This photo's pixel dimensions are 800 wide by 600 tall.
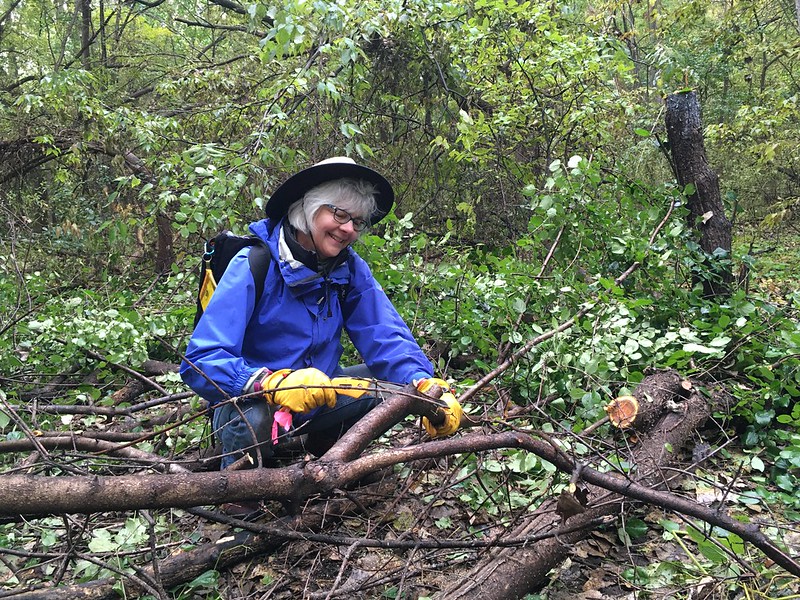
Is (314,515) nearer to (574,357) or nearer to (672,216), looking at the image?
(574,357)

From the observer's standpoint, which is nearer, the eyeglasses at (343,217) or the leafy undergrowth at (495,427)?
the leafy undergrowth at (495,427)

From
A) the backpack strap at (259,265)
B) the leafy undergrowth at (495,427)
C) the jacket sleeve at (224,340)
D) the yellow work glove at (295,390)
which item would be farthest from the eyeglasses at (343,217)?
the leafy undergrowth at (495,427)

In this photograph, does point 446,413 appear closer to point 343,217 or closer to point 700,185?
point 343,217

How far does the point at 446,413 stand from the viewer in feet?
6.88

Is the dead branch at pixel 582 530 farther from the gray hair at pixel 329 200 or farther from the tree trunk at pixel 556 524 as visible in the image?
the gray hair at pixel 329 200

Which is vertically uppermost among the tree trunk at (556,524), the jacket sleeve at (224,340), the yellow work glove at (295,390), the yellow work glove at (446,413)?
the jacket sleeve at (224,340)

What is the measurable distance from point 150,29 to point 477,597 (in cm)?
1220

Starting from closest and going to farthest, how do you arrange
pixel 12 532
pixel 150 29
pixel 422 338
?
pixel 12 532 < pixel 422 338 < pixel 150 29

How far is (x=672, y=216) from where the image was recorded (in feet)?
12.3

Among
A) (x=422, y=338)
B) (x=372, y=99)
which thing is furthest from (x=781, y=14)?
(x=422, y=338)

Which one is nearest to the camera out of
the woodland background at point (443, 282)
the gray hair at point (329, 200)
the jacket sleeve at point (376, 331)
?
the woodland background at point (443, 282)

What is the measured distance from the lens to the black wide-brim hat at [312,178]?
2357 millimetres

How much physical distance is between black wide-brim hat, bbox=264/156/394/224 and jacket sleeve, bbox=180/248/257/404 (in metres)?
0.33

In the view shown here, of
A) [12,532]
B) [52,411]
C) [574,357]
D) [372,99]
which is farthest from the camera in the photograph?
[372,99]
